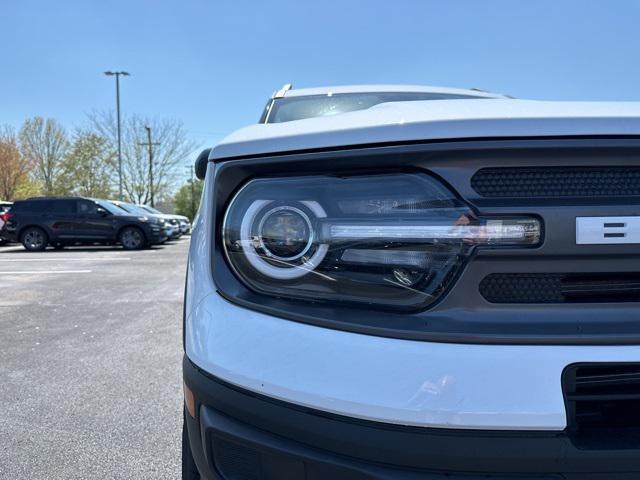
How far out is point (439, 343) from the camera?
890 mm

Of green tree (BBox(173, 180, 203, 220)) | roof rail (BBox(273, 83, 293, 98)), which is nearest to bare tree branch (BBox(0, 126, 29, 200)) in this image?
green tree (BBox(173, 180, 203, 220))

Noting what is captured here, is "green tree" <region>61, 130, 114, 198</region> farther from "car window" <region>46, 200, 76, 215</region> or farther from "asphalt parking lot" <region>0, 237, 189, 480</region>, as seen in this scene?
"asphalt parking lot" <region>0, 237, 189, 480</region>

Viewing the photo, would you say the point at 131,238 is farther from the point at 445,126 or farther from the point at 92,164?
the point at 92,164

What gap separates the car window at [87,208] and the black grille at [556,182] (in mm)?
16064

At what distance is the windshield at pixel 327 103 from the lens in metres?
2.60

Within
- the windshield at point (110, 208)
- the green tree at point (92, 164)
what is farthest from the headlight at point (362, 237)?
the green tree at point (92, 164)

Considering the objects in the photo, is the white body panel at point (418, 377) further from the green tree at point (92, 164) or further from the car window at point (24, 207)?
the green tree at point (92, 164)

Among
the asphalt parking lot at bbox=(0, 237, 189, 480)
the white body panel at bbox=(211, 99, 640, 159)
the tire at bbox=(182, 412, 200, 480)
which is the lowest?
the asphalt parking lot at bbox=(0, 237, 189, 480)

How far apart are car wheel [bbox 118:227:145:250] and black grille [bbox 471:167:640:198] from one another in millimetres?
15350

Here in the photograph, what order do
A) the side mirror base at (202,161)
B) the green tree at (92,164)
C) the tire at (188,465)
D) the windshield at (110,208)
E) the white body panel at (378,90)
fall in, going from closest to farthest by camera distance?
the tire at (188,465)
the side mirror base at (202,161)
the white body panel at (378,90)
the windshield at (110,208)
the green tree at (92,164)

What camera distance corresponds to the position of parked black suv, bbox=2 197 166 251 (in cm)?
1515

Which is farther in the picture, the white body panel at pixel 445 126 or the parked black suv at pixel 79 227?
the parked black suv at pixel 79 227

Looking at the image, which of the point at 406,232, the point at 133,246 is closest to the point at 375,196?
the point at 406,232

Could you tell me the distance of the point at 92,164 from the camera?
3575 centimetres
